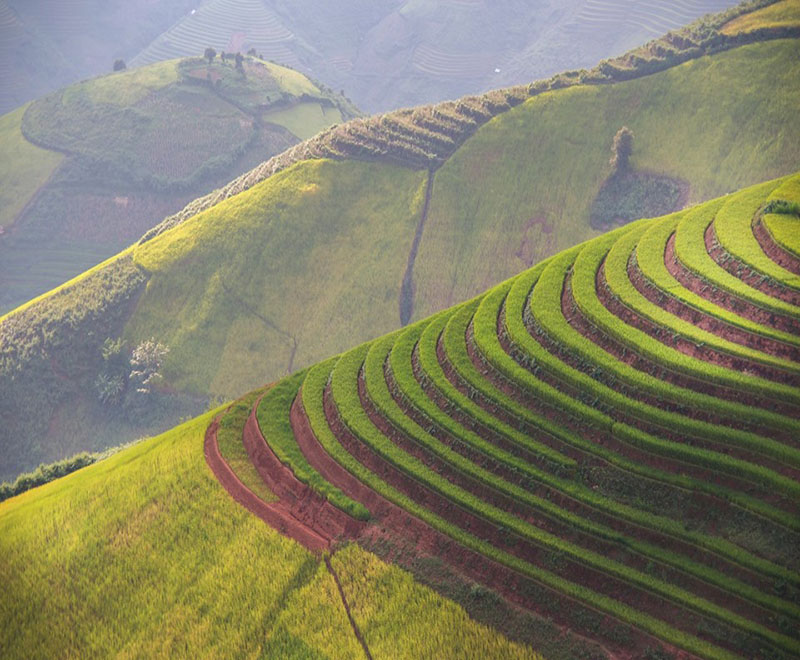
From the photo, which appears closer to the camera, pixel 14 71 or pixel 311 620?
pixel 311 620

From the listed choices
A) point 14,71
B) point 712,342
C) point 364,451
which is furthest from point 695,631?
point 14,71

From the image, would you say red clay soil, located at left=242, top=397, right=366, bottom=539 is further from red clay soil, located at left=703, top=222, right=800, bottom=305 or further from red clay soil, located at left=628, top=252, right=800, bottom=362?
red clay soil, located at left=703, top=222, right=800, bottom=305

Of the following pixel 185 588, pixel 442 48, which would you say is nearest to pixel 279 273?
pixel 185 588

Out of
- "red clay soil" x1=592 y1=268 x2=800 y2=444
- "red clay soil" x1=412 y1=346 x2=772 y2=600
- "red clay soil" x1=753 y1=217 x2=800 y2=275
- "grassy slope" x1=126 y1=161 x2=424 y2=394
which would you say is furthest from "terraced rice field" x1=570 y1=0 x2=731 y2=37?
"red clay soil" x1=412 y1=346 x2=772 y2=600

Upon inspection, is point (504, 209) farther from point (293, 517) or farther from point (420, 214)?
point (293, 517)

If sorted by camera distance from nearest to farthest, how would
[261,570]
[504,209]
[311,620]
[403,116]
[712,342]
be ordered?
[311,620] → [261,570] → [712,342] → [504,209] → [403,116]

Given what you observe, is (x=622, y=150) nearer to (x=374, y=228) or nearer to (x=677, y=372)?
(x=374, y=228)
